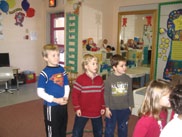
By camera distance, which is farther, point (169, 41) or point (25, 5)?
point (25, 5)

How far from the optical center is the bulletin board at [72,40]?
519 cm

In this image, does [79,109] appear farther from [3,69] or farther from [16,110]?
[3,69]

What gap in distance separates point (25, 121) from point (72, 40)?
2.52 meters

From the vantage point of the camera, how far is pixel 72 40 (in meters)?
5.32

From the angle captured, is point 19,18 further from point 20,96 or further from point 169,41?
point 169,41

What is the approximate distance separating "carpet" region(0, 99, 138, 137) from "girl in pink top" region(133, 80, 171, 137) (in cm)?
161

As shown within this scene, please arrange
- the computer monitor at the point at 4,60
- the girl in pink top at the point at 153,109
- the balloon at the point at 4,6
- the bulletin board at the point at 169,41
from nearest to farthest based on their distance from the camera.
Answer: the girl in pink top at the point at 153,109 < the bulletin board at the point at 169,41 < the computer monitor at the point at 4,60 < the balloon at the point at 4,6

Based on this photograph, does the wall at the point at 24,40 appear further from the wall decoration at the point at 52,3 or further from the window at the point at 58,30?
the wall decoration at the point at 52,3

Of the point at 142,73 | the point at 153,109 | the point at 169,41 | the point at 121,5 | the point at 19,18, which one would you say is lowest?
the point at 142,73

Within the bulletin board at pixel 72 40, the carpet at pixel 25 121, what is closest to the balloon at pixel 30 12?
the bulletin board at pixel 72 40

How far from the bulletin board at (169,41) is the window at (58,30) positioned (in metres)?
2.90

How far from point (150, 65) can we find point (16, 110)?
2.81 metres

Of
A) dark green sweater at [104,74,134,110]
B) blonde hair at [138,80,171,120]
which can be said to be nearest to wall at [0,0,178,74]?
dark green sweater at [104,74,134,110]

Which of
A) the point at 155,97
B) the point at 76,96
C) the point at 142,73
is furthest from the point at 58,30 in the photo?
the point at 155,97
